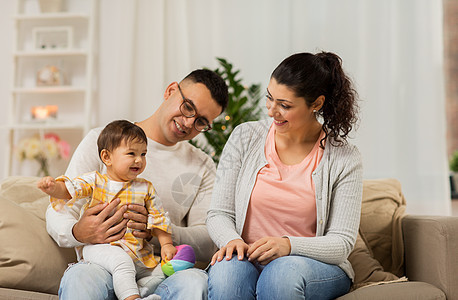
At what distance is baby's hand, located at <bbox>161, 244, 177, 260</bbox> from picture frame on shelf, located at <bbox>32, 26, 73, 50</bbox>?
2.46 metres

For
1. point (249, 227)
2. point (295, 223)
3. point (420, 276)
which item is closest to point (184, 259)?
point (249, 227)

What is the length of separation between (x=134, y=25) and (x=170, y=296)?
8.46 ft

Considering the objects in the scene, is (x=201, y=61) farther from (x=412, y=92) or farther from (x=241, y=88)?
(x=412, y=92)

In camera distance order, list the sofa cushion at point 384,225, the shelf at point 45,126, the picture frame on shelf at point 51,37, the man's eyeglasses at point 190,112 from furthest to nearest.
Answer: the picture frame on shelf at point 51,37
the shelf at point 45,126
the sofa cushion at point 384,225
the man's eyeglasses at point 190,112

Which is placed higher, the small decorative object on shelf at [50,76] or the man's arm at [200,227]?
the small decorative object on shelf at [50,76]

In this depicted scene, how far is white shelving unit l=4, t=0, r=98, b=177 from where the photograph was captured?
11.9ft

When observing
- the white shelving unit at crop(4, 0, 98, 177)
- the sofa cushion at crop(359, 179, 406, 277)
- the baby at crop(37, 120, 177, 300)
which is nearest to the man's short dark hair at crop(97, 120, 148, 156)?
the baby at crop(37, 120, 177, 300)

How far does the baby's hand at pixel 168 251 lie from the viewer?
5.50ft

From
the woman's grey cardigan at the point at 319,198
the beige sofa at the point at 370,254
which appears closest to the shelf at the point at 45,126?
the beige sofa at the point at 370,254

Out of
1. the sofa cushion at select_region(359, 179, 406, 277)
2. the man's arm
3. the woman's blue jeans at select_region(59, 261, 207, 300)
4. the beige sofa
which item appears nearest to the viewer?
the woman's blue jeans at select_region(59, 261, 207, 300)

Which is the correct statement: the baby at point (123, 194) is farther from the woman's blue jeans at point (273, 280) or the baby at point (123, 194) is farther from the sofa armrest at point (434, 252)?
the sofa armrest at point (434, 252)

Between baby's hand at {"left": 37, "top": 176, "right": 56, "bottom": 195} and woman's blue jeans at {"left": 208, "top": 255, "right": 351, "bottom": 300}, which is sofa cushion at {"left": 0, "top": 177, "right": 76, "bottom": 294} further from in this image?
woman's blue jeans at {"left": 208, "top": 255, "right": 351, "bottom": 300}

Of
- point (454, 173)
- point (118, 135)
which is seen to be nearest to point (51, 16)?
point (118, 135)

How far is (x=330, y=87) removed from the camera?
1839 millimetres
